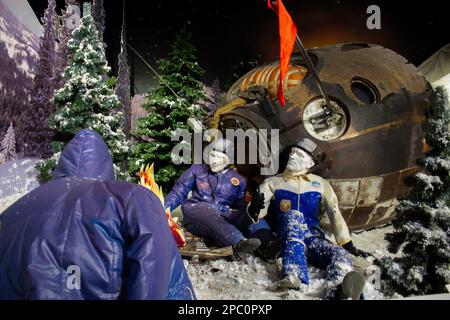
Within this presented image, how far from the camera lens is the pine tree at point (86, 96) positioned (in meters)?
5.16

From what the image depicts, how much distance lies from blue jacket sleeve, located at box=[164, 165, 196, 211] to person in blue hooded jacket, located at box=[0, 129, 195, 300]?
120 inches

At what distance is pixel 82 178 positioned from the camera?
1.95 m

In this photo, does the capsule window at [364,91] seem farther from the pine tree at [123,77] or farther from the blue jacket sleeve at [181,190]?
the pine tree at [123,77]

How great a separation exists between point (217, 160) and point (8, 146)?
9.00ft

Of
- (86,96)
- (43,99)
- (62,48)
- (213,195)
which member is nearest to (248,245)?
(213,195)

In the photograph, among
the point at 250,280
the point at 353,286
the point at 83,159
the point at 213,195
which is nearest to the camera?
the point at 83,159

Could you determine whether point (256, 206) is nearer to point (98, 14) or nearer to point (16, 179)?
point (16, 179)

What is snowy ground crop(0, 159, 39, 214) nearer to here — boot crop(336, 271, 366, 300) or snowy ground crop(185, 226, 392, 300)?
snowy ground crop(185, 226, 392, 300)

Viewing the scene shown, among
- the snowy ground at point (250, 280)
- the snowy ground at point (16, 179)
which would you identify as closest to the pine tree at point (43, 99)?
the snowy ground at point (16, 179)

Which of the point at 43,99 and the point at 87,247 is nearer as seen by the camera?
the point at 87,247

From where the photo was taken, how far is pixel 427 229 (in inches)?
133

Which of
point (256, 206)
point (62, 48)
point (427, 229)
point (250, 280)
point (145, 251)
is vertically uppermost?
point (62, 48)

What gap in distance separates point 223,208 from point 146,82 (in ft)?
8.85
